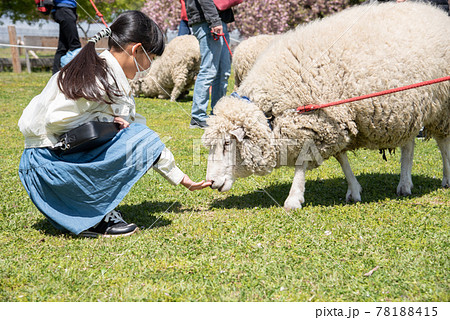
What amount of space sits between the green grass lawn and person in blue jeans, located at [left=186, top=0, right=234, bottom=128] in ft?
8.69

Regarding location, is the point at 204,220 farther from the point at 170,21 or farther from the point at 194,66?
the point at 170,21

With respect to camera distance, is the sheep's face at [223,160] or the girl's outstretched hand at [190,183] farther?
the sheep's face at [223,160]

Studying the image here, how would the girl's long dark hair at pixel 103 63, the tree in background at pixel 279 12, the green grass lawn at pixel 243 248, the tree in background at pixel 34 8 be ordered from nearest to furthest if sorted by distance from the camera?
the green grass lawn at pixel 243 248 → the girl's long dark hair at pixel 103 63 → the tree in background at pixel 279 12 → the tree in background at pixel 34 8

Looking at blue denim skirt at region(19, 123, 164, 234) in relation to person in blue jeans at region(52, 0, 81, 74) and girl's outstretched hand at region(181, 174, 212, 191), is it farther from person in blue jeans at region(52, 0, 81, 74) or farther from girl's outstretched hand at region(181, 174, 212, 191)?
person in blue jeans at region(52, 0, 81, 74)

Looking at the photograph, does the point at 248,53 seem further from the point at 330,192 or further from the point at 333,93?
the point at 333,93

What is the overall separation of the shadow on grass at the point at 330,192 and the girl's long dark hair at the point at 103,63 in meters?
1.54

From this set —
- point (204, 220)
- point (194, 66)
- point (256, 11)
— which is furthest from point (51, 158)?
point (256, 11)

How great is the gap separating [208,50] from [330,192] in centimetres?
333

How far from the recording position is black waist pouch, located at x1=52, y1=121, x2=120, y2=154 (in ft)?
9.96

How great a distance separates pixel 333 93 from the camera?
11.8 ft

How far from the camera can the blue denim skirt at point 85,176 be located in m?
3.13

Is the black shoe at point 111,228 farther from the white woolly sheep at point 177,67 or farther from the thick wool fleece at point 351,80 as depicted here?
the white woolly sheep at point 177,67

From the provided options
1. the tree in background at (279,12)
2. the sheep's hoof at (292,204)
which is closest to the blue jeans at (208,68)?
the sheep's hoof at (292,204)

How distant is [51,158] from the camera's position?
3.18 metres
